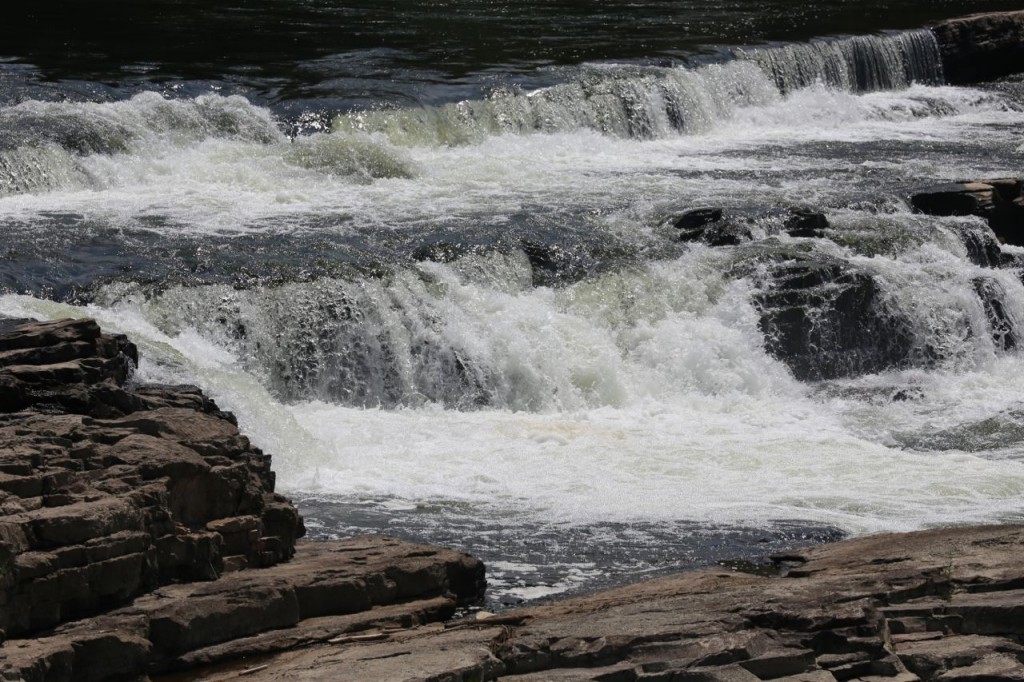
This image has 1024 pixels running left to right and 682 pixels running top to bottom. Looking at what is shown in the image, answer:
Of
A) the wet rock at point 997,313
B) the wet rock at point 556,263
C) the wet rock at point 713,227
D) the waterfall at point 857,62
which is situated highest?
the waterfall at point 857,62

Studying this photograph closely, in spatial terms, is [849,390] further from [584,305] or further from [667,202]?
[667,202]

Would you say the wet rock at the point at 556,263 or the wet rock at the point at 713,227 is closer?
the wet rock at the point at 556,263

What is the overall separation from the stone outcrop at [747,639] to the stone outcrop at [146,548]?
0.31m

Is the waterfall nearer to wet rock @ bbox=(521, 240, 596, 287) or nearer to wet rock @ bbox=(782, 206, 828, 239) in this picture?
wet rock @ bbox=(782, 206, 828, 239)

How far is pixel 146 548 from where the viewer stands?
807cm

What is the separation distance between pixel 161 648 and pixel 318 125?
47.3ft

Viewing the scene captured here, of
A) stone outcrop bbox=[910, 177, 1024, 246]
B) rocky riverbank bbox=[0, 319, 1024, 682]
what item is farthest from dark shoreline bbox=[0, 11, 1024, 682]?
stone outcrop bbox=[910, 177, 1024, 246]

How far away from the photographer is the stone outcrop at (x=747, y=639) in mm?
7270

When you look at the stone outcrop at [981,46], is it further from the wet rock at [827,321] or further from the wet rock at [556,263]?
the wet rock at [556,263]

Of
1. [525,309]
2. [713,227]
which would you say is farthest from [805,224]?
[525,309]

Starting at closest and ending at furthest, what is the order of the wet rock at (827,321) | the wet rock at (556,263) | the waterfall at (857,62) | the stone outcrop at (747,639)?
the stone outcrop at (747,639)
the wet rock at (827,321)
the wet rock at (556,263)
the waterfall at (857,62)

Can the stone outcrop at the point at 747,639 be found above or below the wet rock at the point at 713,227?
below

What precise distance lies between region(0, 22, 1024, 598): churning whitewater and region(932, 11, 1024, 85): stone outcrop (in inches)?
261

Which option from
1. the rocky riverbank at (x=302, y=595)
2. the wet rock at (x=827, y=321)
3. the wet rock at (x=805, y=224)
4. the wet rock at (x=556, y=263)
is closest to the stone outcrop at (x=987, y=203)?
the wet rock at (x=805, y=224)
